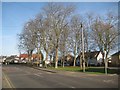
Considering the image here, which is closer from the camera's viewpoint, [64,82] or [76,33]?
[64,82]

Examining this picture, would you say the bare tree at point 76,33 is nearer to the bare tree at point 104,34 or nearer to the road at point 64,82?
the bare tree at point 104,34

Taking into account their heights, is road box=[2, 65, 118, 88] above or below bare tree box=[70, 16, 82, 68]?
below

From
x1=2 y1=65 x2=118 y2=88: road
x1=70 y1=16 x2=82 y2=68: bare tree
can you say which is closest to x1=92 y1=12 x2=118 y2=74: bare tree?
x1=70 y1=16 x2=82 y2=68: bare tree

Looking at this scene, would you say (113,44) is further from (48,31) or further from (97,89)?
(97,89)

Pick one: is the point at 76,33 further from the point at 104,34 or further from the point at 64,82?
the point at 64,82

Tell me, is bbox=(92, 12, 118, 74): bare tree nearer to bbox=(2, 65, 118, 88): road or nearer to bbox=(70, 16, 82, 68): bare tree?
bbox=(70, 16, 82, 68): bare tree

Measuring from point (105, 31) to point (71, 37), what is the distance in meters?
8.75

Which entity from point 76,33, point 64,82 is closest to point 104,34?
point 76,33

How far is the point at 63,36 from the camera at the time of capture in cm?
6231

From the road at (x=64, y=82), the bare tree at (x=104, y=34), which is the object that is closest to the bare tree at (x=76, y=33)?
the bare tree at (x=104, y=34)

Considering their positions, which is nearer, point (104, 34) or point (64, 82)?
point (64, 82)

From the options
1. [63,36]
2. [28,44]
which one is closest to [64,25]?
[63,36]

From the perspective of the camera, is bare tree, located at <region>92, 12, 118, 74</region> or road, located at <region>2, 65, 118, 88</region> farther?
bare tree, located at <region>92, 12, 118, 74</region>

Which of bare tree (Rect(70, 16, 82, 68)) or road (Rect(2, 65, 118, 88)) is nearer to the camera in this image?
road (Rect(2, 65, 118, 88))
